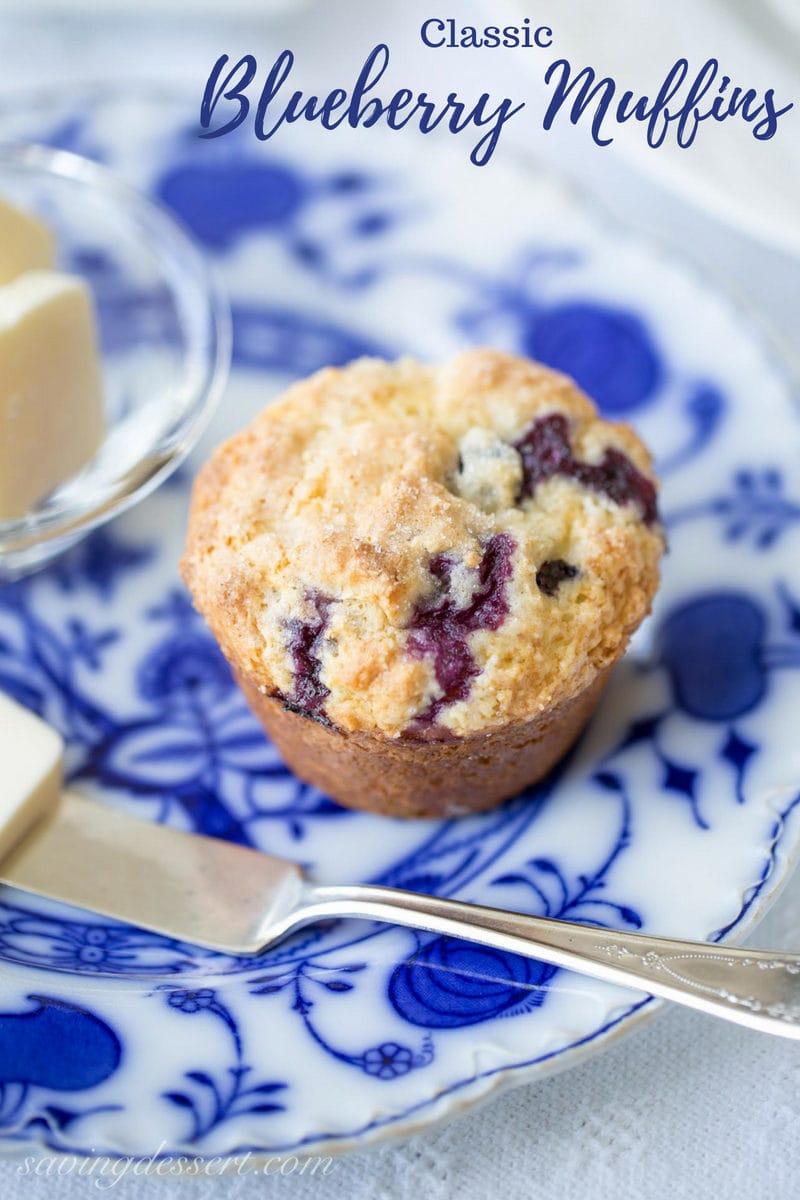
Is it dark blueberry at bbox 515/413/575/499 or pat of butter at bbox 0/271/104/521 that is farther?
pat of butter at bbox 0/271/104/521

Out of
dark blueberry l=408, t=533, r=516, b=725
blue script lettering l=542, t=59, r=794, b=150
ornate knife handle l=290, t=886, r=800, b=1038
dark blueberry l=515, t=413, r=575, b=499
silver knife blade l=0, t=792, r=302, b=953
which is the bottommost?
silver knife blade l=0, t=792, r=302, b=953

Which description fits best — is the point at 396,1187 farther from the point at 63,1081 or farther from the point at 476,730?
the point at 476,730

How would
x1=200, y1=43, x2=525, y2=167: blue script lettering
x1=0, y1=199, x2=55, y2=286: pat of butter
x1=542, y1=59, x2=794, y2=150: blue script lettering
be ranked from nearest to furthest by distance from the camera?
x1=0, y1=199, x2=55, y2=286: pat of butter → x1=542, y1=59, x2=794, y2=150: blue script lettering → x1=200, y1=43, x2=525, y2=167: blue script lettering

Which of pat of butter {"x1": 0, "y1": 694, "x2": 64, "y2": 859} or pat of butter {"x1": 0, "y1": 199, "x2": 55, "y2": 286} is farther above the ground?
pat of butter {"x1": 0, "y1": 199, "x2": 55, "y2": 286}

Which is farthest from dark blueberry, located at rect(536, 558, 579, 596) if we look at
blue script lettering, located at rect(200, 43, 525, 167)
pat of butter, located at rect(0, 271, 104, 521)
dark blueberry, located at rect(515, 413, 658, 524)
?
blue script lettering, located at rect(200, 43, 525, 167)

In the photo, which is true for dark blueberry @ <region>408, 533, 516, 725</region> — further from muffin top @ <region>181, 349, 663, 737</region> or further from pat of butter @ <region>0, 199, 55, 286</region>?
pat of butter @ <region>0, 199, 55, 286</region>

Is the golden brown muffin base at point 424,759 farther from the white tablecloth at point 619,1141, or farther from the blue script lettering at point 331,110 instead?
the blue script lettering at point 331,110

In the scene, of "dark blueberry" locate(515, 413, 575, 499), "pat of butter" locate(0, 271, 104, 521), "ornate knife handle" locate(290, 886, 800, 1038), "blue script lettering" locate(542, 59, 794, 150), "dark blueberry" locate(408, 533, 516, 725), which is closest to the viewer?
"ornate knife handle" locate(290, 886, 800, 1038)
